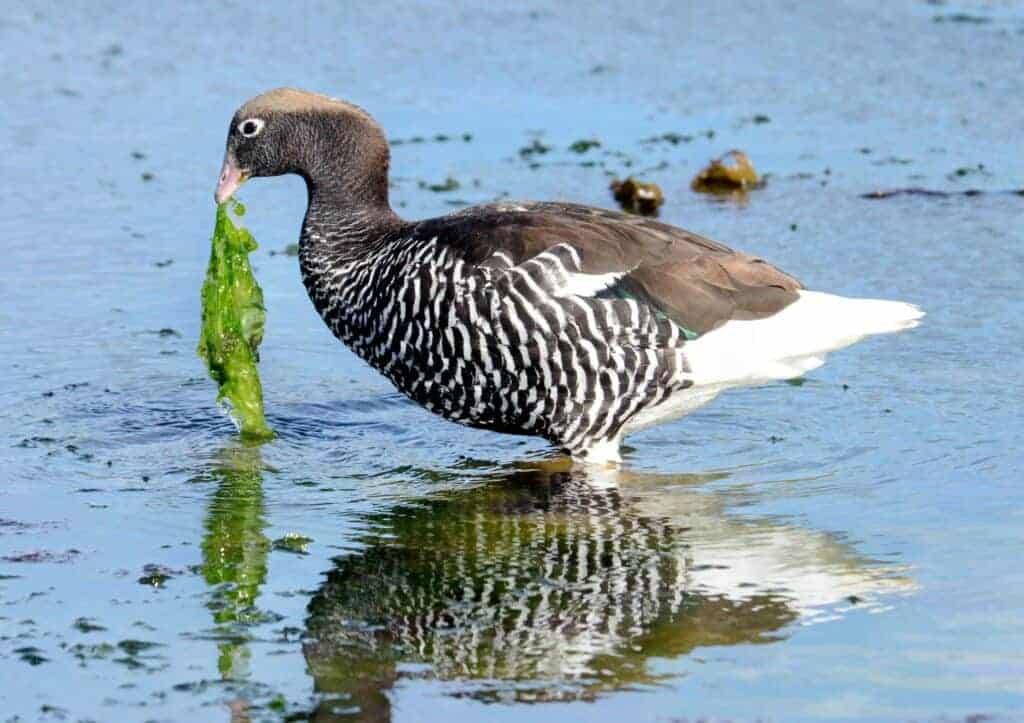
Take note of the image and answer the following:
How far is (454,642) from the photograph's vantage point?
245 inches

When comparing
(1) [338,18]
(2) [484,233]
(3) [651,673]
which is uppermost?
(1) [338,18]

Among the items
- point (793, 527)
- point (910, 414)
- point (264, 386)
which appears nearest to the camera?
point (793, 527)

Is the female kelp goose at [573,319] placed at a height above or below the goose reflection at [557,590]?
above

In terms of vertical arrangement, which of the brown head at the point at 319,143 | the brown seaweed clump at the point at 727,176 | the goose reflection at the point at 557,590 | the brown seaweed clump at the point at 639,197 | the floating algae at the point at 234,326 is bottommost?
the goose reflection at the point at 557,590

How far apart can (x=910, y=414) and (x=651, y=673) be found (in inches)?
123

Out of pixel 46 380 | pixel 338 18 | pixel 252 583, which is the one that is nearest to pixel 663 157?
pixel 338 18

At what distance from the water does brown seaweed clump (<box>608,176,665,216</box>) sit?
4.1 inches

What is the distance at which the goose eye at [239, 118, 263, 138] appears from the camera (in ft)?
29.2

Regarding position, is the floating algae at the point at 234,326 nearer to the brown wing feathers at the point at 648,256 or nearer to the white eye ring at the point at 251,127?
the white eye ring at the point at 251,127

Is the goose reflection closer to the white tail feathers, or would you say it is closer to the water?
the water

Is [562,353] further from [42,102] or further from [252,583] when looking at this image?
[42,102]

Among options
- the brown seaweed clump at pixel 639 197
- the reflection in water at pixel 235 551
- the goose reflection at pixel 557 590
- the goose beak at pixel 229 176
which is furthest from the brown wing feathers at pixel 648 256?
the brown seaweed clump at pixel 639 197

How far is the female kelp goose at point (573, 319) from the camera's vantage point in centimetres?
810

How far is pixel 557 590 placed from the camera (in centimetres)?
678
